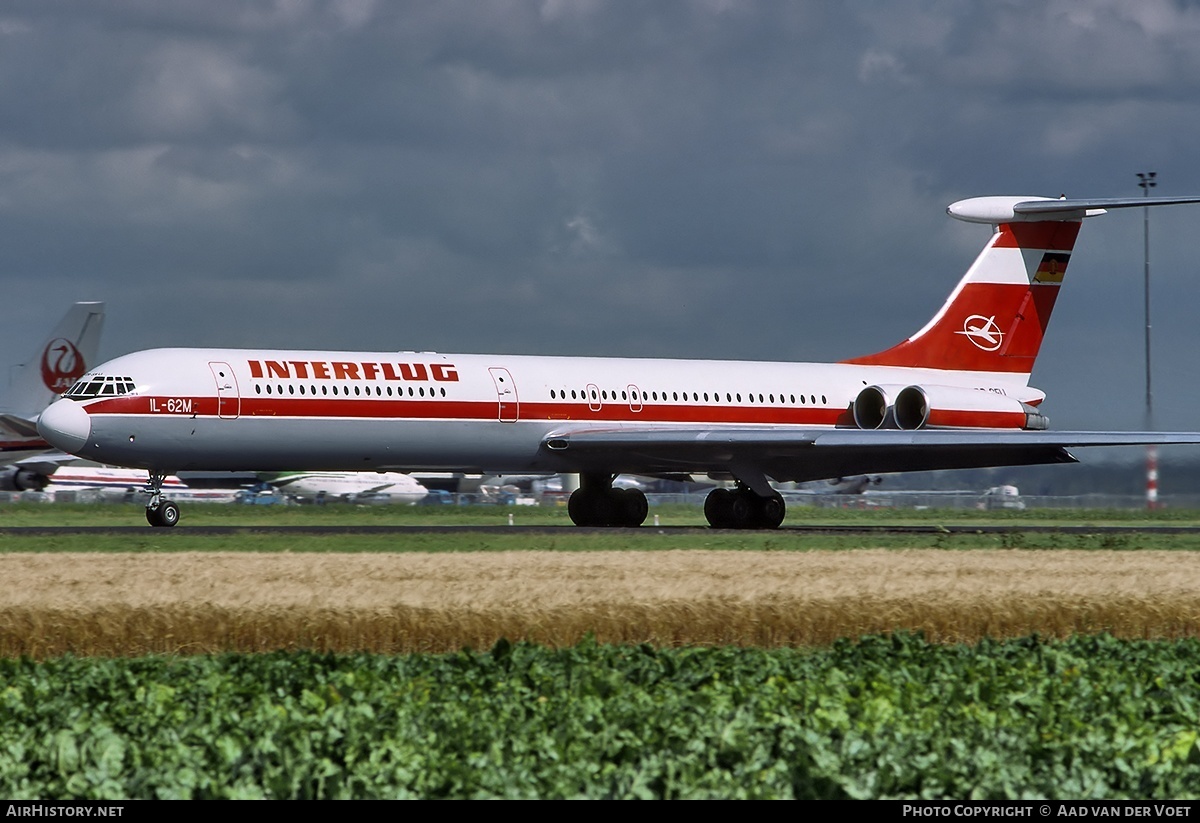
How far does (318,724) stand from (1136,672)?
6570 millimetres

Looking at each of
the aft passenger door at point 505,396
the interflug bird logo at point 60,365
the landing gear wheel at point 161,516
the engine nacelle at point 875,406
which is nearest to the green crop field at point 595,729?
the landing gear wheel at point 161,516

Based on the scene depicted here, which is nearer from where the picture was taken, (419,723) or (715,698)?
(419,723)

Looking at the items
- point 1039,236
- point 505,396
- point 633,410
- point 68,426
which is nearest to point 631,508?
point 633,410

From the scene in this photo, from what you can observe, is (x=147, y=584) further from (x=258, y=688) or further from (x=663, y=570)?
(x=258, y=688)

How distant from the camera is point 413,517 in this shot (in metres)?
51.1

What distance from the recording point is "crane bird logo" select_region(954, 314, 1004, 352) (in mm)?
48188

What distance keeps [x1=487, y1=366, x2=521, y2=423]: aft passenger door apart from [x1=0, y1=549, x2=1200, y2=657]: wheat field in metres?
15.1

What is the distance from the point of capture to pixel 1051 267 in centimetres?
4872

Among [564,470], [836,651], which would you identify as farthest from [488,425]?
[836,651]

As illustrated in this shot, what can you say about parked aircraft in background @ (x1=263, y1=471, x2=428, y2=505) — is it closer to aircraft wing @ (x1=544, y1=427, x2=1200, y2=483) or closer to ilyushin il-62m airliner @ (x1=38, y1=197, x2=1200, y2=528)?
ilyushin il-62m airliner @ (x1=38, y1=197, x2=1200, y2=528)

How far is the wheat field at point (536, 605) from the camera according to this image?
18688mm

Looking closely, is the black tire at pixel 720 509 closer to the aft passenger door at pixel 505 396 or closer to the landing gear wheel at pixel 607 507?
the landing gear wheel at pixel 607 507

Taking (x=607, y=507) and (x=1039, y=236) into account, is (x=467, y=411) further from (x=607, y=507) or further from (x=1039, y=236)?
(x=1039, y=236)

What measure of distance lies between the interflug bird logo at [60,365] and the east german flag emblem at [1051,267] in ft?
145
